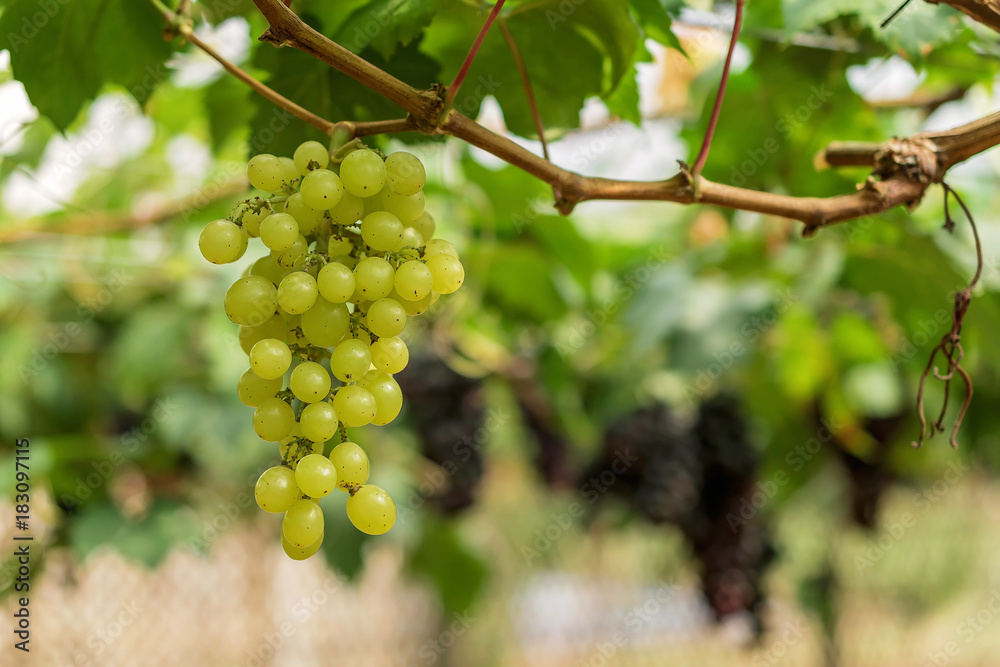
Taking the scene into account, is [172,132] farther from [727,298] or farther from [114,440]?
[727,298]

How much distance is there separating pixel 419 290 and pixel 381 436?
44.5 inches

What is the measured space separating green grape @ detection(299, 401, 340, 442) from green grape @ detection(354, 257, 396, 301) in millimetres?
59

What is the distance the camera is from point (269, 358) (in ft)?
1.14

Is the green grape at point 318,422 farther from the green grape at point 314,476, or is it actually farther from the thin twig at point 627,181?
the thin twig at point 627,181

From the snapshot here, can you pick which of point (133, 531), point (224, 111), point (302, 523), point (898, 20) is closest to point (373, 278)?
point (302, 523)

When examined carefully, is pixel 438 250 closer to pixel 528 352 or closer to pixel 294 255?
pixel 294 255

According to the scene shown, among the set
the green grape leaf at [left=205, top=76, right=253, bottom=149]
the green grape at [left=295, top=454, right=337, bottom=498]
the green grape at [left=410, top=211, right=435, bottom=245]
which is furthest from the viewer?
the green grape leaf at [left=205, top=76, right=253, bottom=149]

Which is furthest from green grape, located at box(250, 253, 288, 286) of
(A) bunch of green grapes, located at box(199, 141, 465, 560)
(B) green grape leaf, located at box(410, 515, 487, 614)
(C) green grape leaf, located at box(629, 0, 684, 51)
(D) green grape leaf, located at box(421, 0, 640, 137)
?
(B) green grape leaf, located at box(410, 515, 487, 614)

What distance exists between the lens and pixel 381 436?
145 cm

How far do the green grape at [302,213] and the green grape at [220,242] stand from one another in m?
0.03

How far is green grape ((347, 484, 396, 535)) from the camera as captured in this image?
34cm

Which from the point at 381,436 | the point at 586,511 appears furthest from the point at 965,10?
the point at 586,511

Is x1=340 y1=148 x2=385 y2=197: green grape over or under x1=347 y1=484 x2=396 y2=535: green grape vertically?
over

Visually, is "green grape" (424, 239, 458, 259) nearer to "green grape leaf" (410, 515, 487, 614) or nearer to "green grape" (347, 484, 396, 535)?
"green grape" (347, 484, 396, 535)
